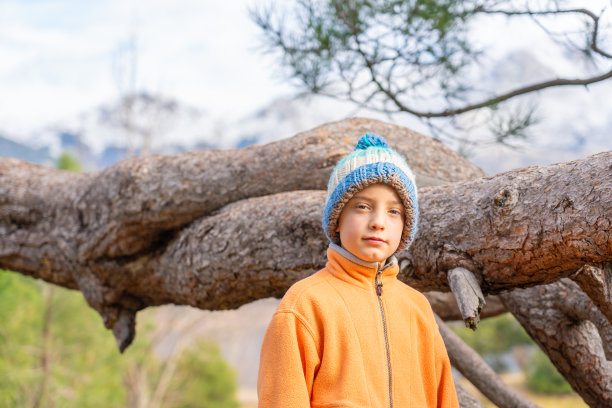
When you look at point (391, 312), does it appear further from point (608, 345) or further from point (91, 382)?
point (91, 382)

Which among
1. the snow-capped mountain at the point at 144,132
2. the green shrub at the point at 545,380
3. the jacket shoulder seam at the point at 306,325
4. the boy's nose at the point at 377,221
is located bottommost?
the green shrub at the point at 545,380

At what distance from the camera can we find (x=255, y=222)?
213 cm

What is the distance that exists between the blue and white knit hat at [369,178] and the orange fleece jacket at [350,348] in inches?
3.5

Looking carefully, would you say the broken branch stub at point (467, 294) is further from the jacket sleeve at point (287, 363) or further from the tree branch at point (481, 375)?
the tree branch at point (481, 375)

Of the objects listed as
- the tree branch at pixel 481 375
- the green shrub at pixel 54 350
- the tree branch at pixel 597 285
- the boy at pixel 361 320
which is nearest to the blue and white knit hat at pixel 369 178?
the boy at pixel 361 320

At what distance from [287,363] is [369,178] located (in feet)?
1.44

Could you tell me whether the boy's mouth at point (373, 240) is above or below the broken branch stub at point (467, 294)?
above

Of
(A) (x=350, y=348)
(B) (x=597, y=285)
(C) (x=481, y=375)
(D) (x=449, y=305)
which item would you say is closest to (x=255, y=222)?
(A) (x=350, y=348)

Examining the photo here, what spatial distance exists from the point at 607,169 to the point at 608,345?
0.87 m

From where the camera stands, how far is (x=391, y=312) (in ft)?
4.55

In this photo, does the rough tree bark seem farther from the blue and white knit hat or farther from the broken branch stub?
the blue and white knit hat

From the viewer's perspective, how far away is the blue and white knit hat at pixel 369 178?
1381 mm

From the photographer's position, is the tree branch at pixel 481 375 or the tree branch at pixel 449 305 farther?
the tree branch at pixel 449 305

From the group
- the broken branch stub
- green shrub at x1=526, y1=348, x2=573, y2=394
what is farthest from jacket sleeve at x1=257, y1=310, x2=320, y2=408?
green shrub at x1=526, y1=348, x2=573, y2=394
